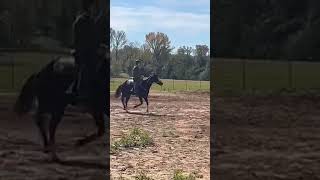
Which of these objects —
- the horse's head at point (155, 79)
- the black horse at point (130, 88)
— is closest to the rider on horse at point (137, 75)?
the black horse at point (130, 88)

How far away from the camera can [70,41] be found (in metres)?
3.38

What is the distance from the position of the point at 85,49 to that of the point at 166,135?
8.46 feet

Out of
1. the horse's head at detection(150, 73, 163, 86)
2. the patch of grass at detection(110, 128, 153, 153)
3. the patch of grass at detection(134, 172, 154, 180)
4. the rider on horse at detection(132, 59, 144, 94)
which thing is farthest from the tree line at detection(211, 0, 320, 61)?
the horse's head at detection(150, 73, 163, 86)

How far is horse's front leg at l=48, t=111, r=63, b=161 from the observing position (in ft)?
11.2

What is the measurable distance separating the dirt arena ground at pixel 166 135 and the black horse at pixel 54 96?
78cm

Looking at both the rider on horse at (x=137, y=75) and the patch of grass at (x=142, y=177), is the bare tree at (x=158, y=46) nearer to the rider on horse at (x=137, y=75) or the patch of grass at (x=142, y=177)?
the rider on horse at (x=137, y=75)

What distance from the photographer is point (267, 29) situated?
11.9ft

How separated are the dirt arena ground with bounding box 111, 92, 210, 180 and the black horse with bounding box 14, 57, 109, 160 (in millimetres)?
783

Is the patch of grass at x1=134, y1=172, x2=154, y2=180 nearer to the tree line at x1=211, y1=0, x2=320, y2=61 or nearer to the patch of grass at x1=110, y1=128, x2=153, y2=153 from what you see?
the patch of grass at x1=110, y1=128, x2=153, y2=153

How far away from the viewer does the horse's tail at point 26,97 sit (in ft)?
11.1

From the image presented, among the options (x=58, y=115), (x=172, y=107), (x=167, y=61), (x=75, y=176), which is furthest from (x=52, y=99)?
(x=172, y=107)

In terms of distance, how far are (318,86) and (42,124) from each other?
2287mm

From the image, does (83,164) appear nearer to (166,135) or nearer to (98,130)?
(98,130)

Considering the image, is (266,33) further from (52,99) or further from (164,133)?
(164,133)
